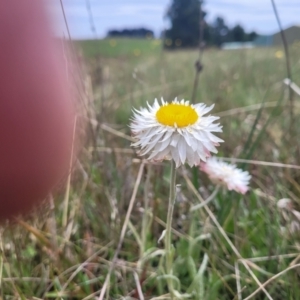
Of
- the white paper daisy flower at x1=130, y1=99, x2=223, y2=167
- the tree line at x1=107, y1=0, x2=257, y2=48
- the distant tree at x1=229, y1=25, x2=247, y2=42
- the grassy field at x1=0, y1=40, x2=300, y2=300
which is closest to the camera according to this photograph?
the white paper daisy flower at x1=130, y1=99, x2=223, y2=167

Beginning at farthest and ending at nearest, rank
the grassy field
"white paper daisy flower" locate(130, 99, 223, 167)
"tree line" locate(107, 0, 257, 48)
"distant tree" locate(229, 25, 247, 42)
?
1. "distant tree" locate(229, 25, 247, 42)
2. "tree line" locate(107, 0, 257, 48)
3. the grassy field
4. "white paper daisy flower" locate(130, 99, 223, 167)

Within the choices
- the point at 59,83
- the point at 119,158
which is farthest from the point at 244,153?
the point at 59,83

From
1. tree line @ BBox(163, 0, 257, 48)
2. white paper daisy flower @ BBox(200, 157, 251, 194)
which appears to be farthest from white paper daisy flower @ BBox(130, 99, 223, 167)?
tree line @ BBox(163, 0, 257, 48)

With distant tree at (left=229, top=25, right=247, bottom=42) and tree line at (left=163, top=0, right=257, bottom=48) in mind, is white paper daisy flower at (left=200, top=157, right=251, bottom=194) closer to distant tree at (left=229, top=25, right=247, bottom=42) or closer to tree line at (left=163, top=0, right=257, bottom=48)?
tree line at (left=163, top=0, right=257, bottom=48)

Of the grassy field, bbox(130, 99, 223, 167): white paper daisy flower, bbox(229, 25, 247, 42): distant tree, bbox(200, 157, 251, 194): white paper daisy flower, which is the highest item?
bbox(229, 25, 247, 42): distant tree

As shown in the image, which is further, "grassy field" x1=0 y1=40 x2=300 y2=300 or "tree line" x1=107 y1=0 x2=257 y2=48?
"tree line" x1=107 y1=0 x2=257 y2=48

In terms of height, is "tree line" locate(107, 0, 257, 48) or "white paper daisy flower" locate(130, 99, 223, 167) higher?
"tree line" locate(107, 0, 257, 48)

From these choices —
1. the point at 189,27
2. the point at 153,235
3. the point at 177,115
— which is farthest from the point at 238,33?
the point at 177,115

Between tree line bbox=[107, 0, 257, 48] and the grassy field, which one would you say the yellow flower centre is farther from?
tree line bbox=[107, 0, 257, 48]

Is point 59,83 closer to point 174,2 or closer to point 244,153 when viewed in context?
point 244,153
